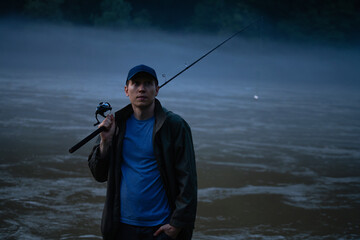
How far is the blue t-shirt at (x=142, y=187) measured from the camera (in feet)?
8.23

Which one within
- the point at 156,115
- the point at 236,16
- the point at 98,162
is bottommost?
the point at 98,162

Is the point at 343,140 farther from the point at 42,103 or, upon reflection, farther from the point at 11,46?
the point at 11,46

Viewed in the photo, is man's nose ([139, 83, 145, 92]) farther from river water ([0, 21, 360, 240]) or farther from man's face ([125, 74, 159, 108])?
river water ([0, 21, 360, 240])

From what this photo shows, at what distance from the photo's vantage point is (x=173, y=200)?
8.32 ft

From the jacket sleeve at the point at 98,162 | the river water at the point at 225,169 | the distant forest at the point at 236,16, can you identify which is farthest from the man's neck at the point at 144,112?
the distant forest at the point at 236,16

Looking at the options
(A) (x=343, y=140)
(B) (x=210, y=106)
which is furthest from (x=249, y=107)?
(A) (x=343, y=140)

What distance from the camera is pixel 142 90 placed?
103 inches

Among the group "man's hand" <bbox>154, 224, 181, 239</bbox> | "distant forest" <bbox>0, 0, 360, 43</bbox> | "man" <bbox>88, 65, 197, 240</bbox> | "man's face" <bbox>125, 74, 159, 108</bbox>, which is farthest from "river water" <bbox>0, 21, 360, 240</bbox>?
"distant forest" <bbox>0, 0, 360, 43</bbox>

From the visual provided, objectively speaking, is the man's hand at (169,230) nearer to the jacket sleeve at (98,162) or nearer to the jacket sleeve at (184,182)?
the jacket sleeve at (184,182)

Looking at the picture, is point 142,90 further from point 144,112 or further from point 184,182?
point 184,182

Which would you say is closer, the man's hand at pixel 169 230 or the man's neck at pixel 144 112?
the man's hand at pixel 169 230

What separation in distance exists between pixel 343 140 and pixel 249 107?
743 cm

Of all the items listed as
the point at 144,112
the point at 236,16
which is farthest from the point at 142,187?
the point at 236,16

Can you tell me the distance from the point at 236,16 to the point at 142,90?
63628 millimetres
